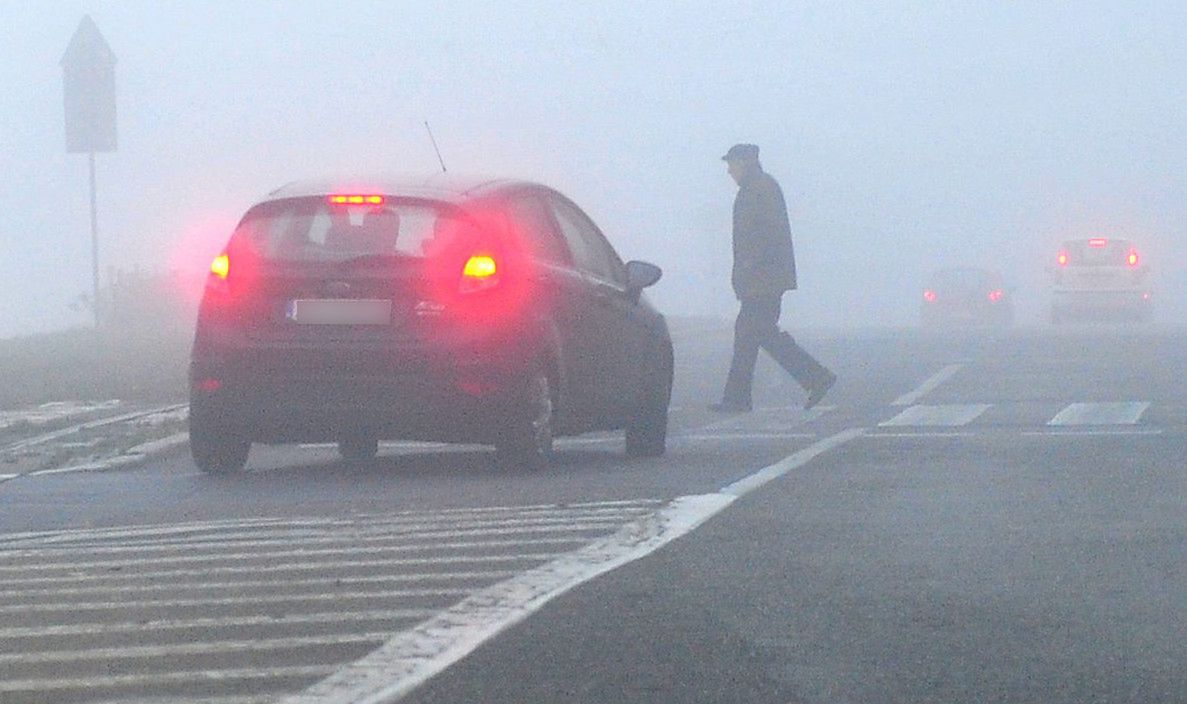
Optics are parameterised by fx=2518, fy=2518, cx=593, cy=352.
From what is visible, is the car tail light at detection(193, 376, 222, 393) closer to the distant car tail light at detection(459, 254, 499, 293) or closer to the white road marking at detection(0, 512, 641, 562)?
the distant car tail light at detection(459, 254, 499, 293)

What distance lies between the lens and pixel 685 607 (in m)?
6.90

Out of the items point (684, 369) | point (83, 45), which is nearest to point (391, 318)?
point (684, 369)

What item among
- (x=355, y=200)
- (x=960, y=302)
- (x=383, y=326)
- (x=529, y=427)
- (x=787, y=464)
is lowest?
(x=960, y=302)

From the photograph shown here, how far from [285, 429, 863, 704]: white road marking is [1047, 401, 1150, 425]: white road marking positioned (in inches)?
247

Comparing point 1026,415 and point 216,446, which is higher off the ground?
point 216,446

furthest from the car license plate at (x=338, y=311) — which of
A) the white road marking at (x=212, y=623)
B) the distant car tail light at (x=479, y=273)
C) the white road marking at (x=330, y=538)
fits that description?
the white road marking at (x=212, y=623)

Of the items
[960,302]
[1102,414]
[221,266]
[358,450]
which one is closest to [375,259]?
[221,266]

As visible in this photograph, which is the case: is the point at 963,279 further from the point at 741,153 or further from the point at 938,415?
the point at 938,415

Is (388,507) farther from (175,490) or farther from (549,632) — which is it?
(549,632)

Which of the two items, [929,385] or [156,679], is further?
[929,385]

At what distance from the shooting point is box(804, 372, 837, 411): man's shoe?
17.9 m

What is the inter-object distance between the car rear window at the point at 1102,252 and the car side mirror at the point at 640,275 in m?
34.8

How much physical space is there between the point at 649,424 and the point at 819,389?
4.98 metres

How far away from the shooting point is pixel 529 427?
1157cm
